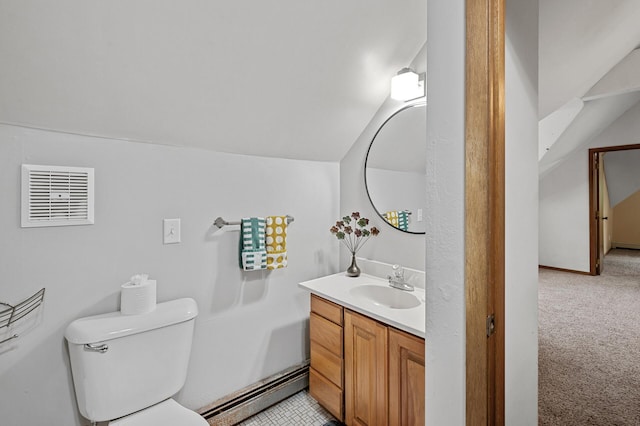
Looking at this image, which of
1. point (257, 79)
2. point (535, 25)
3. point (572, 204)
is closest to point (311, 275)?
point (257, 79)

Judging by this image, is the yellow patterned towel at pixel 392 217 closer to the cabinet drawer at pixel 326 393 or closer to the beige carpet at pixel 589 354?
the cabinet drawer at pixel 326 393

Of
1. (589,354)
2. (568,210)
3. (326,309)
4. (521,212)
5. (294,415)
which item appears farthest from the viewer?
(568,210)

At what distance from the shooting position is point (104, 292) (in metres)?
1.41

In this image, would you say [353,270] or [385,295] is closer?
[385,295]

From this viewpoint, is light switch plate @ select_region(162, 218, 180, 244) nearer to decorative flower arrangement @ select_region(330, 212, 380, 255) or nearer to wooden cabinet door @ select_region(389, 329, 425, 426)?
decorative flower arrangement @ select_region(330, 212, 380, 255)

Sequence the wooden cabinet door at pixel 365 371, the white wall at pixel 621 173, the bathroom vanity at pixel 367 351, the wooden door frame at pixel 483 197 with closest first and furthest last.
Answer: the wooden door frame at pixel 483 197 < the bathroom vanity at pixel 367 351 < the wooden cabinet door at pixel 365 371 < the white wall at pixel 621 173

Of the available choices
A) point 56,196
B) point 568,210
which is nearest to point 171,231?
point 56,196

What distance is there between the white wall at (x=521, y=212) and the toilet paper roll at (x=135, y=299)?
4.57 ft

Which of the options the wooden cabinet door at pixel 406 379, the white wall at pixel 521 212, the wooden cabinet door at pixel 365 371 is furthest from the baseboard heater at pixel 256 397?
the white wall at pixel 521 212

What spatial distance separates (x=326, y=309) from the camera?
177 centimetres

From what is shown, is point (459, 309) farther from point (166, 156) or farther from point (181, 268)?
point (166, 156)

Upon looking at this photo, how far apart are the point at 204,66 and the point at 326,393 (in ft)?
5.84

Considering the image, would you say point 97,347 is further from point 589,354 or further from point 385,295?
point 589,354

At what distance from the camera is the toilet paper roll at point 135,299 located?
137cm
